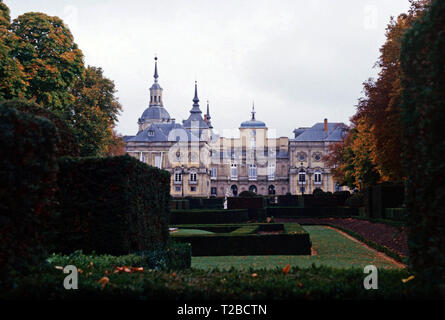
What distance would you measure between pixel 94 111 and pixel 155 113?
205 feet

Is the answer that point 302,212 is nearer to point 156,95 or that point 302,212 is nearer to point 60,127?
point 60,127

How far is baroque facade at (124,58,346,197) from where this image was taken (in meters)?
78.5

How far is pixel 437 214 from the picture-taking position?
4.65 m

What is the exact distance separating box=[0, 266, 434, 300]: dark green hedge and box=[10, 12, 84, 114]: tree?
20.0 meters

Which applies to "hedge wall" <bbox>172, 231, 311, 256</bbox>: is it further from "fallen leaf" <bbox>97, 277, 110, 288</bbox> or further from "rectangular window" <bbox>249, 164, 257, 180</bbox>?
"rectangular window" <bbox>249, 164, 257, 180</bbox>

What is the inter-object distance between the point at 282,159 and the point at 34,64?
61739 millimetres


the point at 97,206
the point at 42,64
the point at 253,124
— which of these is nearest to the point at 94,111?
the point at 42,64

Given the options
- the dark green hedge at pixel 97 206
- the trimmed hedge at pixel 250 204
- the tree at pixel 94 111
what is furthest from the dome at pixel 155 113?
the dark green hedge at pixel 97 206

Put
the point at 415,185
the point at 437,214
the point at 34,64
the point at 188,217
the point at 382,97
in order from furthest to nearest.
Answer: the point at 188,217 < the point at 34,64 < the point at 382,97 < the point at 415,185 < the point at 437,214

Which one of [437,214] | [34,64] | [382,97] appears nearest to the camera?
[437,214]

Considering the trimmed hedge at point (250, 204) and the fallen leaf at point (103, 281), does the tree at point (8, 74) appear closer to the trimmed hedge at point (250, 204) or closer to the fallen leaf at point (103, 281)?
the trimmed hedge at point (250, 204)

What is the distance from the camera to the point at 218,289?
4.61m
